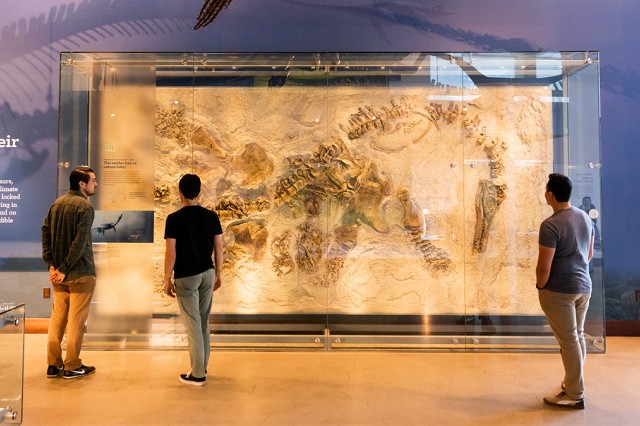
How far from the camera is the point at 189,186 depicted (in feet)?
11.5

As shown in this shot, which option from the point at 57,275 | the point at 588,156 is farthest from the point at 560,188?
the point at 57,275

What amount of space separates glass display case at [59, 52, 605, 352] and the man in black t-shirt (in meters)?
1.11

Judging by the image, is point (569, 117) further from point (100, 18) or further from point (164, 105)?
point (100, 18)

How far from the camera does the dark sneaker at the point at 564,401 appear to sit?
3146mm

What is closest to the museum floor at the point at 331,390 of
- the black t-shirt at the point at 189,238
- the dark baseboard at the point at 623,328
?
the dark baseboard at the point at 623,328

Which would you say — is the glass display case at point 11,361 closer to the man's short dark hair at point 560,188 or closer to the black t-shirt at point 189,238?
the black t-shirt at point 189,238

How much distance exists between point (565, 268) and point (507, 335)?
5.67 feet

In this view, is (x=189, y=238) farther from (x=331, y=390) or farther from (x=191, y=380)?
(x=331, y=390)

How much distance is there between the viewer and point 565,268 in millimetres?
3057

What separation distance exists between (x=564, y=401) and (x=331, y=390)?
4.99 ft

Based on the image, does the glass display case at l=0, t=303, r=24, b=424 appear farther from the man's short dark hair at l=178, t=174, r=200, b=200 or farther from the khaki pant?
the man's short dark hair at l=178, t=174, r=200, b=200

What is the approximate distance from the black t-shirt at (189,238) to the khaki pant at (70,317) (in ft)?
2.67

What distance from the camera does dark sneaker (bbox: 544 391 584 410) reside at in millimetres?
3146

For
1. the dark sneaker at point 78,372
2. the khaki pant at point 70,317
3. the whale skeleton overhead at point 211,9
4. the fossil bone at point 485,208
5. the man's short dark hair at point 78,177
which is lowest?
the dark sneaker at point 78,372
